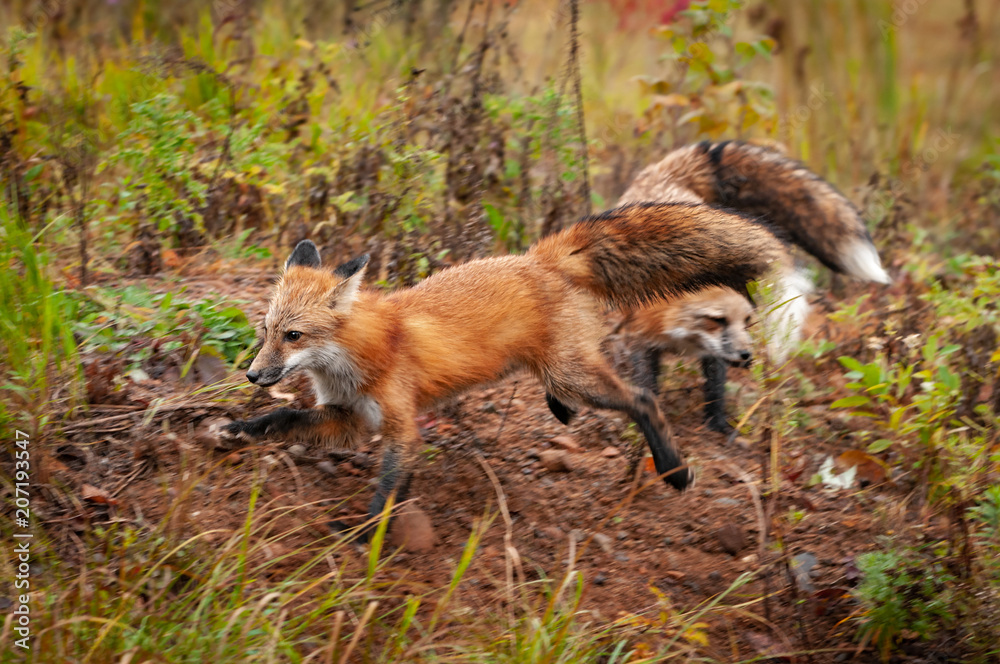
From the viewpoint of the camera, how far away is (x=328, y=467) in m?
4.20

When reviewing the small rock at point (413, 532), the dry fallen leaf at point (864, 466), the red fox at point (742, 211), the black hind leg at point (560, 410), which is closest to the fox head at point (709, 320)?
the red fox at point (742, 211)

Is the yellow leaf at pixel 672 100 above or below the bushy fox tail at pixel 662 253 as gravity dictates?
above

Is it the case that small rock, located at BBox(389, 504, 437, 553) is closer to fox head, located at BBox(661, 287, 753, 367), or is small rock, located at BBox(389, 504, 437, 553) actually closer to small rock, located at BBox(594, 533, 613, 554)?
small rock, located at BBox(594, 533, 613, 554)

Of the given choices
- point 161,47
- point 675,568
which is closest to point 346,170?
point 161,47

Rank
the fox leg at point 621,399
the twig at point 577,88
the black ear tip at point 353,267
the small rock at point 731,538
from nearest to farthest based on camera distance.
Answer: the black ear tip at point 353,267 < the small rock at point 731,538 < the fox leg at point 621,399 < the twig at point 577,88

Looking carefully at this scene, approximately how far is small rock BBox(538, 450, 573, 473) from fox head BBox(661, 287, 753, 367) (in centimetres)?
116

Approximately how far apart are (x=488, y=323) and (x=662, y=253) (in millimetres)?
1013

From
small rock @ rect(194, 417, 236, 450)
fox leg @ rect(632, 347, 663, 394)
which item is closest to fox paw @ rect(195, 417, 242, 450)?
small rock @ rect(194, 417, 236, 450)

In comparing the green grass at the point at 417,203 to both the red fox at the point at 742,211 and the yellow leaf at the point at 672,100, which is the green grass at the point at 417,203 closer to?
the yellow leaf at the point at 672,100

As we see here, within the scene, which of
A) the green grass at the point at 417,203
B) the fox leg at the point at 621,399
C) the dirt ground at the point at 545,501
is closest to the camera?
the green grass at the point at 417,203

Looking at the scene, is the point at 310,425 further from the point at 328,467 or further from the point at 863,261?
the point at 863,261

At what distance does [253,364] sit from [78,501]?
910 mm

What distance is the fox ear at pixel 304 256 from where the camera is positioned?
422 centimetres

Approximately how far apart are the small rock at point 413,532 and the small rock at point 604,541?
2.57ft
